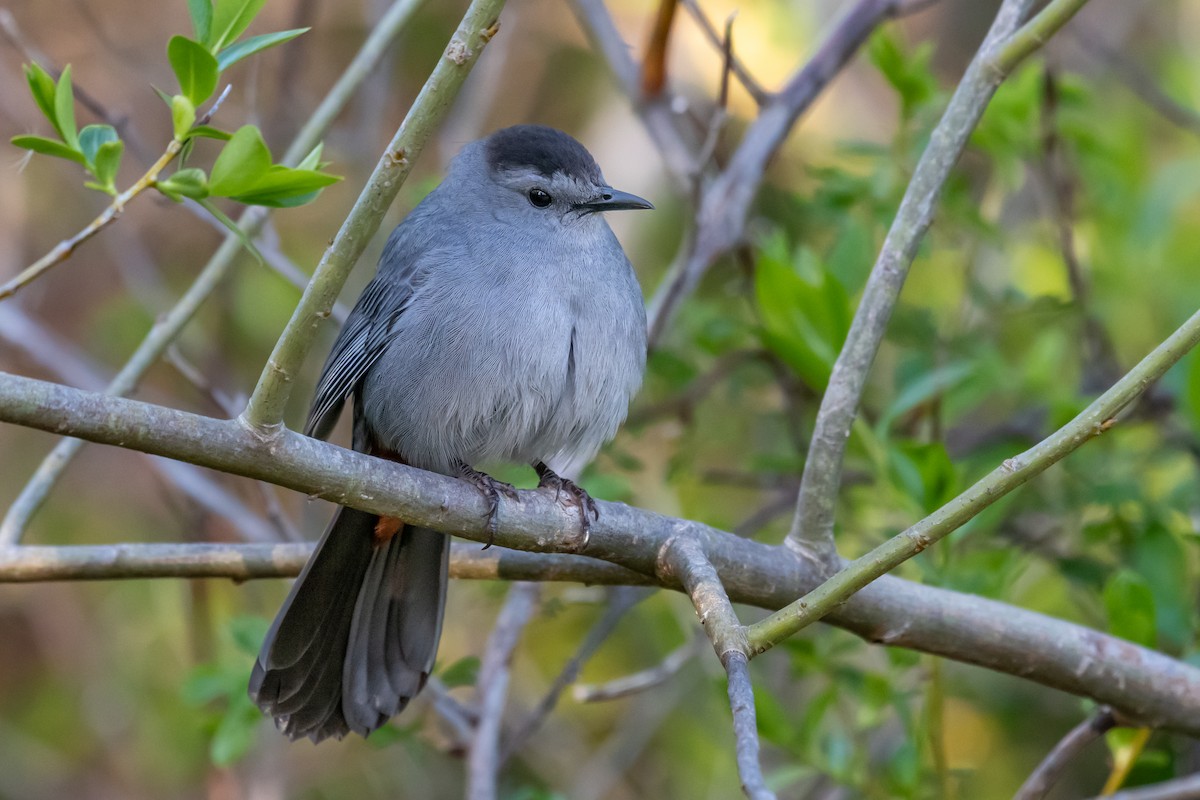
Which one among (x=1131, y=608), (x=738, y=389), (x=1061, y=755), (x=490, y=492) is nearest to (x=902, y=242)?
(x=490, y=492)

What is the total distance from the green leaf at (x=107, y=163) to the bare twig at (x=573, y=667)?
2.04m

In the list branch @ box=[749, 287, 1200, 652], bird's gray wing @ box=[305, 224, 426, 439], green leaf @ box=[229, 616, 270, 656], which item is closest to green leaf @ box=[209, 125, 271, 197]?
branch @ box=[749, 287, 1200, 652]

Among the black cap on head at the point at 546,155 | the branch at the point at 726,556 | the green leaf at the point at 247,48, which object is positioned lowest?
the branch at the point at 726,556

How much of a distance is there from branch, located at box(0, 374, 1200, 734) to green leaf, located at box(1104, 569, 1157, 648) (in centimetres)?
15

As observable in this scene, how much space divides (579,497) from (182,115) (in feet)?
4.16

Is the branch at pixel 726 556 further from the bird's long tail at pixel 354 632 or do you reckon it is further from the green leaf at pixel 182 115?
the bird's long tail at pixel 354 632

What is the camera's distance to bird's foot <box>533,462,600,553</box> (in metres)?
2.69

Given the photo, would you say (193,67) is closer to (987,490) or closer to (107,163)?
(107,163)

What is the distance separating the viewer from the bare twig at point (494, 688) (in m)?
3.45

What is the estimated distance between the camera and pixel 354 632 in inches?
131

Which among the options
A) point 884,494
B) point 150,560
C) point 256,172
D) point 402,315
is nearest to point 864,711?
point 884,494

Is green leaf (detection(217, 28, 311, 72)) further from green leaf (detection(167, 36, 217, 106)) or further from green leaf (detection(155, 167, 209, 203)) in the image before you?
Answer: green leaf (detection(155, 167, 209, 203))

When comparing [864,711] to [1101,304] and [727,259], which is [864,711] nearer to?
[1101,304]

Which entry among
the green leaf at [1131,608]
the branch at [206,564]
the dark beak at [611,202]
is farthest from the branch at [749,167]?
the green leaf at [1131,608]
